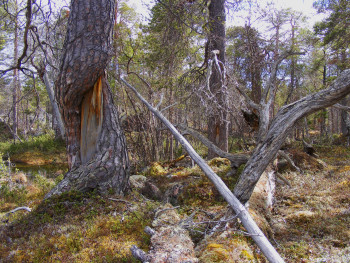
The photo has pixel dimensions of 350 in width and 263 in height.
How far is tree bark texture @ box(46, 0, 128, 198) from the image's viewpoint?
3730 millimetres

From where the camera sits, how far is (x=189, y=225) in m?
2.97

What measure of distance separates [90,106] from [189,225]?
2.65 m

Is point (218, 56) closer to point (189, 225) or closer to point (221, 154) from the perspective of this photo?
point (221, 154)

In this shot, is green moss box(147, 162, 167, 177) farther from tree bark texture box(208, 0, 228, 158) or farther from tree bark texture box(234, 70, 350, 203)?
tree bark texture box(234, 70, 350, 203)

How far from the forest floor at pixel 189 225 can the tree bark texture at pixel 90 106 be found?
0.37 metres

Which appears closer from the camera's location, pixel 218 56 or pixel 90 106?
pixel 90 106

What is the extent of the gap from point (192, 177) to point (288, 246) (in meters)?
2.75

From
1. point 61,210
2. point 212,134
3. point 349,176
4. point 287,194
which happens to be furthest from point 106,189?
point 349,176

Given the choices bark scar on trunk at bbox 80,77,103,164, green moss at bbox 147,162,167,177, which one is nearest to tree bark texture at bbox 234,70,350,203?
bark scar on trunk at bbox 80,77,103,164

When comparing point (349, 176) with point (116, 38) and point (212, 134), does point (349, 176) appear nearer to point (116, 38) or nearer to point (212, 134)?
point (212, 134)

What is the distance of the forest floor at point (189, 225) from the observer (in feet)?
8.63

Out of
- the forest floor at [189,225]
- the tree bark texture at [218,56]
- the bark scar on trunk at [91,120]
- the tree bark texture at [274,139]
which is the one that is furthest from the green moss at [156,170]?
the tree bark texture at [274,139]

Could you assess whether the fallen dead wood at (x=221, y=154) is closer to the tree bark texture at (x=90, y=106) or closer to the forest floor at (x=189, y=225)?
the forest floor at (x=189, y=225)

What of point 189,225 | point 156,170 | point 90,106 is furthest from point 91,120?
point 156,170
